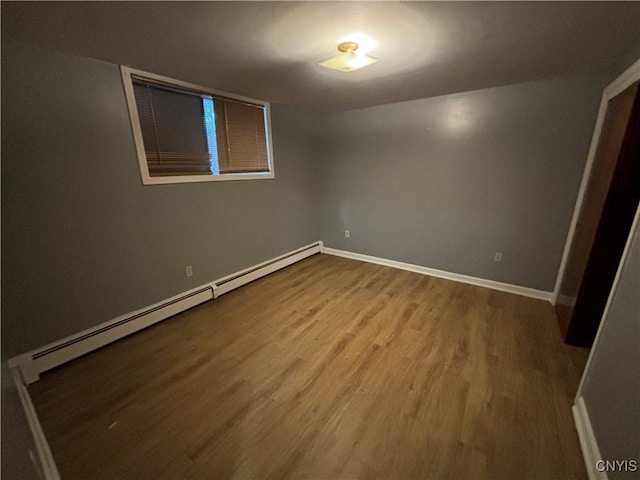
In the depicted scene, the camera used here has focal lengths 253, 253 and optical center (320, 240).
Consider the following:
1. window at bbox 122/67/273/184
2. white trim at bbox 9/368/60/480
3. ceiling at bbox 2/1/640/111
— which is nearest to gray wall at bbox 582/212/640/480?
ceiling at bbox 2/1/640/111

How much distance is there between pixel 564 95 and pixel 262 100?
3.02 metres

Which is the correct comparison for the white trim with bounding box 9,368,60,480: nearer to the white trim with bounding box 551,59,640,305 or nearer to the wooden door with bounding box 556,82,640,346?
the wooden door with bounding box 556,82,640,346

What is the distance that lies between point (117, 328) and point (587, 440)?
10.5 ft

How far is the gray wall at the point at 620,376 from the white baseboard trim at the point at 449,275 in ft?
5.26

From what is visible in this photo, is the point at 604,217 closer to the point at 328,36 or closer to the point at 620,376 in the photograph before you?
the point at 620,376

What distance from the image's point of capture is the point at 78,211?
190 cm

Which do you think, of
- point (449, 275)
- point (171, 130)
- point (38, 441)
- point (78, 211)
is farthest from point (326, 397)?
point (171, 130)

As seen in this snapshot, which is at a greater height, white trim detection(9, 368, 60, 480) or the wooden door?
the wooden door

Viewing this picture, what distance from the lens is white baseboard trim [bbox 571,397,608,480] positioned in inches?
45.9

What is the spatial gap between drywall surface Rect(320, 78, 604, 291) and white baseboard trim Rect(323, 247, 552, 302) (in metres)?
0.07

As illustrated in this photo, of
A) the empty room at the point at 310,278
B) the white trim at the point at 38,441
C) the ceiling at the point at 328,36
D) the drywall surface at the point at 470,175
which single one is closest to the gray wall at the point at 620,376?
the empty room at the point at 310,278

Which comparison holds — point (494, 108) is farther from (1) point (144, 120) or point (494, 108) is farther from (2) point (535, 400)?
(1) point (144, 120)

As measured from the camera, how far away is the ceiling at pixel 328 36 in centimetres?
128

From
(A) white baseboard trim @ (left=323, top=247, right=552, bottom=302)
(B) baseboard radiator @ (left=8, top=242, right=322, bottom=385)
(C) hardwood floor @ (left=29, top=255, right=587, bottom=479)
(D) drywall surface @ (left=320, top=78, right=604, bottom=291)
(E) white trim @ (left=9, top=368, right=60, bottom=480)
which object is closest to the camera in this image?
(E) white trim @ (left=9, top=368, right=60, bottom=480)
